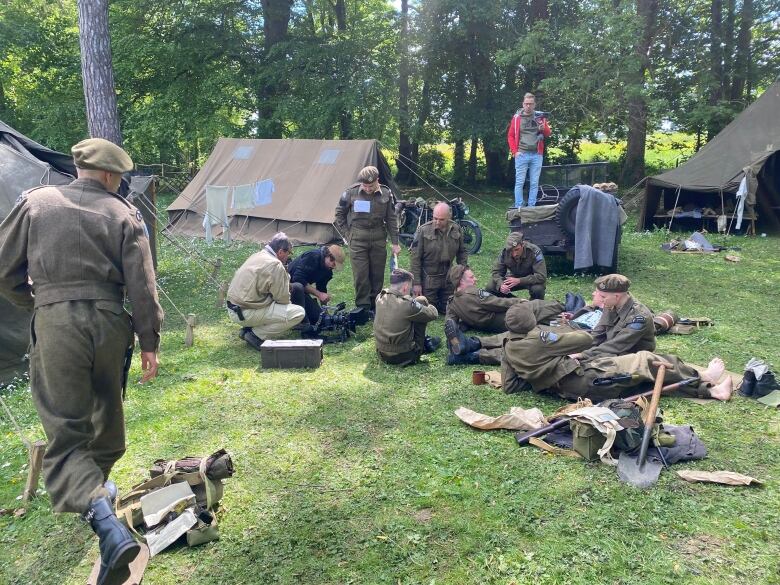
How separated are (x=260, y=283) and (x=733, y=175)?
8.95 meters

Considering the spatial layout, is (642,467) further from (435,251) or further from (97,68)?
(97,68)

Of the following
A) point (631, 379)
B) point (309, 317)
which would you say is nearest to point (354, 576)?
point (631, 379)

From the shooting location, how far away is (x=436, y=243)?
23.1 feet

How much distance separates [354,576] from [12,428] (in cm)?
316

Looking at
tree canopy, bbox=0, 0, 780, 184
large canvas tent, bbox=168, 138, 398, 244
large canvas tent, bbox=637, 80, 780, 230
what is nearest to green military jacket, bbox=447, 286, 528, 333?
large canvas tent, bbox=168, 138, 398, 244

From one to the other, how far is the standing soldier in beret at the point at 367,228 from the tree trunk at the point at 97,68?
11.8 feet

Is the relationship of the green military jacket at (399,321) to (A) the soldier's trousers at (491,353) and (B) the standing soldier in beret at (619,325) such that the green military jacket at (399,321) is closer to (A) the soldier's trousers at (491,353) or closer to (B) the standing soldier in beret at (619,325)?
(A) the soldier's trousers at (491,353)

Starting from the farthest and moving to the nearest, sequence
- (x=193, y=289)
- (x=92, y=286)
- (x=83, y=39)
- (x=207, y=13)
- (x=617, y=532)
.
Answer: (x=207, y=13), (x=193, y=289), (x=83, y=39), (x=617, y=532), (x=92, y=286)

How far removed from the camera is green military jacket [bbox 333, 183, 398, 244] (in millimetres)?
7145

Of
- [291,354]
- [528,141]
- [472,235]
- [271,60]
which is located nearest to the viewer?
[291,354]

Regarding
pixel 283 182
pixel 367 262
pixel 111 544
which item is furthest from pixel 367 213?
pixel 283 182

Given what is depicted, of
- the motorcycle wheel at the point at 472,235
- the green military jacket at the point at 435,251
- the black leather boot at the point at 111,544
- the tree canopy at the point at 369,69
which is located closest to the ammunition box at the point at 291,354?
the green military jacket at the point at 435,251

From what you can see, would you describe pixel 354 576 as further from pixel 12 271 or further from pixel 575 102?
pixel 575 102

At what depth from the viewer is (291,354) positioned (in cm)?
576
